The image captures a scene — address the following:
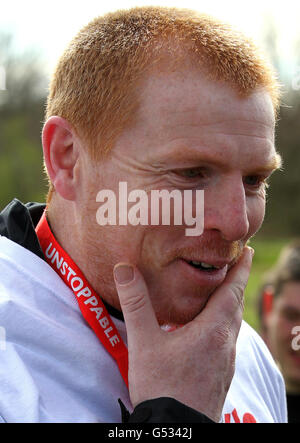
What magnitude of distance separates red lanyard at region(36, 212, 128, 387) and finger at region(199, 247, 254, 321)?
311mm

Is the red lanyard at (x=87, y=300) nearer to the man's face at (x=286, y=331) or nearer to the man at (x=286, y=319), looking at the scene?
the man at (x=286, y=319)

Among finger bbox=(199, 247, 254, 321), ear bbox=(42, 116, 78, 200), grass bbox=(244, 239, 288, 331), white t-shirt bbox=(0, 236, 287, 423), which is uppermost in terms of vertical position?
grass bbox=(244, 239, 288, 331)

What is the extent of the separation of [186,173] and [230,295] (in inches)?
17.6

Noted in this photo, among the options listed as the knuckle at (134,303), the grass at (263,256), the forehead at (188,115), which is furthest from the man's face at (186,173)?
the grass at (263,256)

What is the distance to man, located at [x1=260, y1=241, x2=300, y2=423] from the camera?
425cm

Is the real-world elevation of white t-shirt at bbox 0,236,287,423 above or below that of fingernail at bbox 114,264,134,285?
below

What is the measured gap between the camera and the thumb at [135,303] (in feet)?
6.69

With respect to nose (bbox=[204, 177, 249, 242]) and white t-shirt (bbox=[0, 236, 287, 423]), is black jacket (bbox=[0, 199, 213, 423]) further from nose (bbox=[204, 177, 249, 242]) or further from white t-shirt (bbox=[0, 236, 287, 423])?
nose (bbox=[204, 177, 249, 242])

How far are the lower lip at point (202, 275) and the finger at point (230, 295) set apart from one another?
3 centimetres

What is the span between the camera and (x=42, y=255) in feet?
7.43

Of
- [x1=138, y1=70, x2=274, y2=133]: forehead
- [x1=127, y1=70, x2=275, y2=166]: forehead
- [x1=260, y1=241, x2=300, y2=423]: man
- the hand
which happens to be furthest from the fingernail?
[x1=260, y1=241, x2=300, y2=423]: man

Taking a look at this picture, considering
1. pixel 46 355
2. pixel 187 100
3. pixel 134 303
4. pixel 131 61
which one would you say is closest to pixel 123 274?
pixel 134 303

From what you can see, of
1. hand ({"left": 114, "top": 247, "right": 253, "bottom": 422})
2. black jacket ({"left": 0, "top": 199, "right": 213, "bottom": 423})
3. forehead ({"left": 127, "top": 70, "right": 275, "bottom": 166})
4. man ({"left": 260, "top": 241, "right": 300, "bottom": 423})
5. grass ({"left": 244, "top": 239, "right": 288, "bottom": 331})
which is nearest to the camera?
black jacket ({"left": 0, "top": 199, "right": 213, "bottom": 423})
